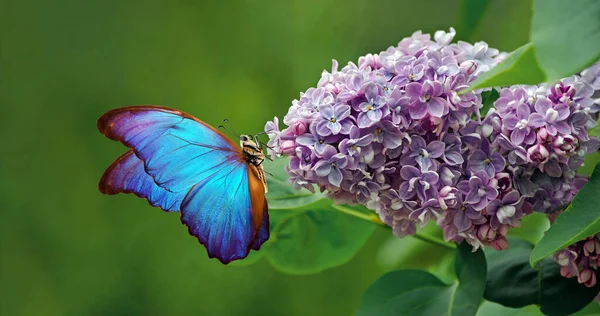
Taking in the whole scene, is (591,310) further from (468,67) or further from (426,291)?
(468,67)

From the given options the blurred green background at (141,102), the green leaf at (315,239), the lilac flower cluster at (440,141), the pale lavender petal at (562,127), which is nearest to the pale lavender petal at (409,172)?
the lilac flower cluster at (440,141)

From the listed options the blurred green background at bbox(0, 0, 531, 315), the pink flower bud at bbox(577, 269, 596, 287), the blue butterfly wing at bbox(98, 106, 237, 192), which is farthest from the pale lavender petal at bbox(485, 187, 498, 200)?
the blurred green background at bbox(0, 0, 531, 315)

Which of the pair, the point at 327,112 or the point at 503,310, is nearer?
the point at 327,112

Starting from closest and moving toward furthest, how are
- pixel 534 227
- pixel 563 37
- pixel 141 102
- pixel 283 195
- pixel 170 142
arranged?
1. pixel 563 37
2. pixel 170 142
3. pixel 283 195
4. pixel 534 227
5. pixel 141 102

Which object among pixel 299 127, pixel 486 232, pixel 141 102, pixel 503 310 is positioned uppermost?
pixel 299 127

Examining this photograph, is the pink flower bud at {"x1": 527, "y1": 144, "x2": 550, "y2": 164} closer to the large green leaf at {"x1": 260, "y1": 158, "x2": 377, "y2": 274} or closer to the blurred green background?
the large green leaf at {"x1": 260, "y1": 158, "x2": 377, "y2": 274}

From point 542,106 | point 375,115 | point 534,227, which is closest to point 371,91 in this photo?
point 375,115
